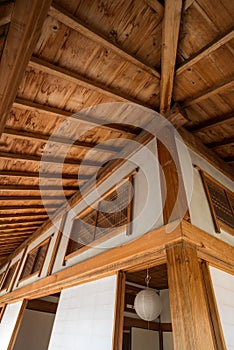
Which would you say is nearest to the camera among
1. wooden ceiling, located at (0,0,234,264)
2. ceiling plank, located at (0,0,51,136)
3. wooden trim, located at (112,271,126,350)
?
ceiling plank, located at (0,0,51,136)

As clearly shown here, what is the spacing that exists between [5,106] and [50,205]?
3.37m

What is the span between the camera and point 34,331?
504 cm

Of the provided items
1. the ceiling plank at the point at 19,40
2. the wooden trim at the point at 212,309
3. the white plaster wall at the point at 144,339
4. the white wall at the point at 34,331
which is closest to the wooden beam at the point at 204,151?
the wooden trim at the point at 212,309

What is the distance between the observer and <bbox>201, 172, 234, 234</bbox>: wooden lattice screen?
2.51m

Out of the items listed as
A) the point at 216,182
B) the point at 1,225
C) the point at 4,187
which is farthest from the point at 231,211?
the point at 1,225

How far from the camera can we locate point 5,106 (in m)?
1.63

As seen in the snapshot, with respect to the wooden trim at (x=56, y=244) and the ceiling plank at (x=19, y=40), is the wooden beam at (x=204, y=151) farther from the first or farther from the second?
the wooden trim at (x=56, y=244)

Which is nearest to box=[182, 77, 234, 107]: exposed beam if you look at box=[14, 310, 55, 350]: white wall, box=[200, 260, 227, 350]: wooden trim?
box=[200, 260, 227, 350]: wooden trim

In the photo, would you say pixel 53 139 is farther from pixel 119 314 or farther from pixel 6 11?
pixel 119 314

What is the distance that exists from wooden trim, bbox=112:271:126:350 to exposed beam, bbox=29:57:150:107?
197cm

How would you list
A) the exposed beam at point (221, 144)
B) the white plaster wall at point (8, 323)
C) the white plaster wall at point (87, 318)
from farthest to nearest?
the white plaster wall at point (8, 323)
the exposed beam at point (221, 144)
the white plaster wall at point (87, 318)

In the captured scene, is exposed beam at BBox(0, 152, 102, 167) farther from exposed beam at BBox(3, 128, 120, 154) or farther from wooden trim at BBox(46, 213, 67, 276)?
wooden trim at BBox(46, 213, 67, 276)

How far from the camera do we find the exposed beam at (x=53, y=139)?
2.55 meters

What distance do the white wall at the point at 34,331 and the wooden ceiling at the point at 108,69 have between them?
12.9 feet
